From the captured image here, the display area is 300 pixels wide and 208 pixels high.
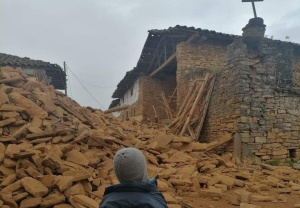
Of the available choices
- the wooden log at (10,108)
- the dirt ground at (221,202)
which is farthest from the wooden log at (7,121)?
the dirt ground at (221,202)

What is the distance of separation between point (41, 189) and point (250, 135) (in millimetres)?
5743

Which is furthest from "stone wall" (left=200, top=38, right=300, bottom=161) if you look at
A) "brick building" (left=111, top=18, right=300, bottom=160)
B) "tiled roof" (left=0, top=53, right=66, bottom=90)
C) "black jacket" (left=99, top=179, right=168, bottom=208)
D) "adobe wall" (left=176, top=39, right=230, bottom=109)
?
"tiled roof" (left=0, top=53, right=66, bottom=90)

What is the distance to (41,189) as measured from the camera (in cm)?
385

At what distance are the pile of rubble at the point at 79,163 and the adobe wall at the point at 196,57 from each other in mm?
4334

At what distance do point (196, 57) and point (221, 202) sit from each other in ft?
27.4

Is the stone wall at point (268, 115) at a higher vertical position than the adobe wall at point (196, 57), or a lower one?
lower

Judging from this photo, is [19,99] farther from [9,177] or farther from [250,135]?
[250,135]

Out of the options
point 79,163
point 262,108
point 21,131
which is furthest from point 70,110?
point 262,108

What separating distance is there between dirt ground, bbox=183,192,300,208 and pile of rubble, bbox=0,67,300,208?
4.4 inches

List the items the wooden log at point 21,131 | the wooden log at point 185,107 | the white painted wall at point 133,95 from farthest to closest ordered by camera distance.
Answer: the white painted wall at point 133,95
the wooden log at point 185,107
the wooden log at point 21,131

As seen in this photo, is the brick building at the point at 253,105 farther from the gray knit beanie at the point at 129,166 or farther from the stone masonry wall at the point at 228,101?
the gray knit beanie at the point at 129,166

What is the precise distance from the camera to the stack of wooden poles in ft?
29.6

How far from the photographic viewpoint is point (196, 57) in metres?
12.1

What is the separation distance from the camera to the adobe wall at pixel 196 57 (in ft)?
38.7
